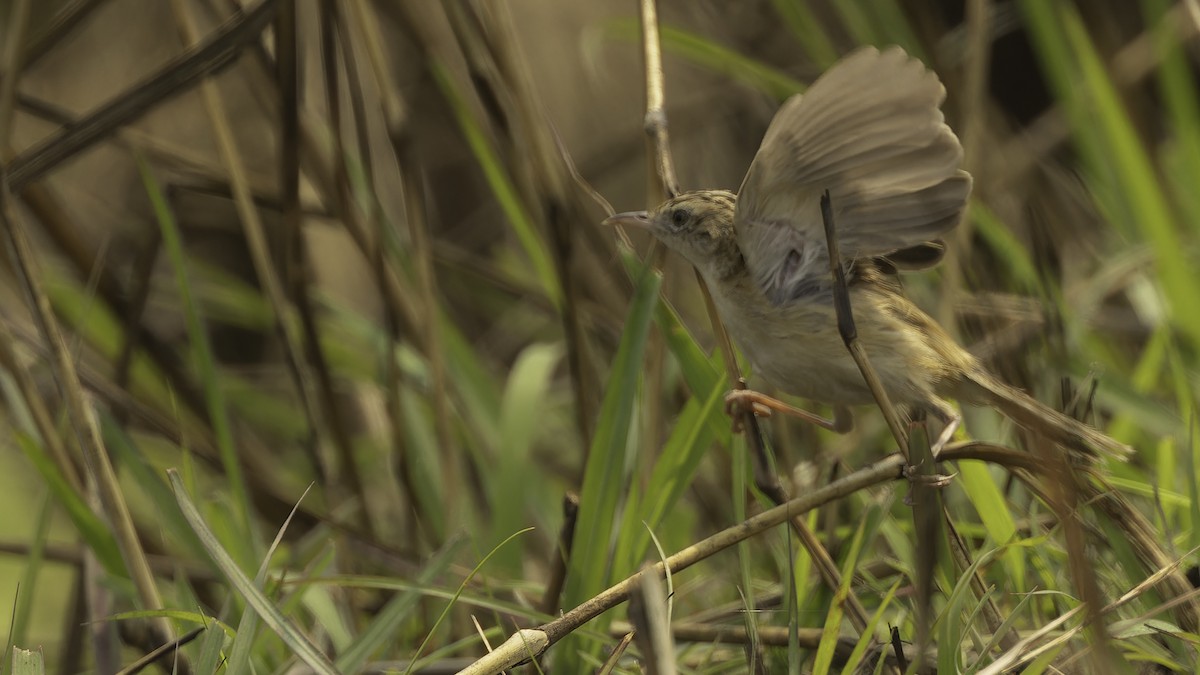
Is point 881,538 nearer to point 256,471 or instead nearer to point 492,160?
point 492,160

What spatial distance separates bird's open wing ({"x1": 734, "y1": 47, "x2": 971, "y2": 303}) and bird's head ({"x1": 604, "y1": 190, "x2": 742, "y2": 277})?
0.20 metres

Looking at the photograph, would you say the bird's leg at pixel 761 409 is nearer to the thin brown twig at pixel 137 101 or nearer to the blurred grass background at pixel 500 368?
the blurred grass background at pixel 500 368

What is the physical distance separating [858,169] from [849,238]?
0.17 meters

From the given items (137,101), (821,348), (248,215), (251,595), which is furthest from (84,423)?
(821,348)

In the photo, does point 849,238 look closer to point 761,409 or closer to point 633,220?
point 761,409

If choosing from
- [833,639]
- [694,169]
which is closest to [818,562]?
[833,639]

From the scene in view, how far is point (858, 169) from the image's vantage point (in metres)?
1.83

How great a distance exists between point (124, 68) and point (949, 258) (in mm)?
3566

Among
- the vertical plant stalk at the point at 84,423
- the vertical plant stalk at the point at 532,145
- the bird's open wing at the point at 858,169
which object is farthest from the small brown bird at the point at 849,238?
the vertical plant stalk at the point at 84,423

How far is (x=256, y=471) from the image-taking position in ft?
10.6

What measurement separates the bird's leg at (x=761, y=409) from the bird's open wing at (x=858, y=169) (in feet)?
0.77

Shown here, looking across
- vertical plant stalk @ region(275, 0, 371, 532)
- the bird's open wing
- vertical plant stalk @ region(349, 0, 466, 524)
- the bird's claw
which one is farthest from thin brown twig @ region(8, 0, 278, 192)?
the bird's claw

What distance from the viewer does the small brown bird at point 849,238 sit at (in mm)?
1700

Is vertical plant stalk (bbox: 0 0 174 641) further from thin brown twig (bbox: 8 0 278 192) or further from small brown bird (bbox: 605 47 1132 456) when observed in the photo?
small brown bird (bbox: 605 47 1132 456)
